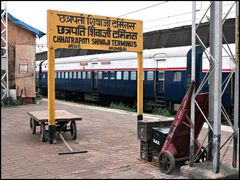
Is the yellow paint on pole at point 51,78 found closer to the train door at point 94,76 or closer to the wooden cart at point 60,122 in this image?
the wooden cart at point 60,122

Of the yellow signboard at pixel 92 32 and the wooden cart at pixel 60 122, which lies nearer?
the yellow signboard at pixel 92 32

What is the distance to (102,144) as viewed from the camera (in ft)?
28.1

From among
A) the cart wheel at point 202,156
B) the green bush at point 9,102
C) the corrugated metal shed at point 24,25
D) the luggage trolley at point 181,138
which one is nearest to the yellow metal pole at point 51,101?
the luggage trolley at point 181,138

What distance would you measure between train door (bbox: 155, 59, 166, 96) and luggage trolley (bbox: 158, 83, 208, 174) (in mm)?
10263

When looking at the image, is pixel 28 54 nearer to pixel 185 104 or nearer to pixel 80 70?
pixel 80 70

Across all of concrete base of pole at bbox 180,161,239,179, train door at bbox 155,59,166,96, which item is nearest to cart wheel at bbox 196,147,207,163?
concrete base of pole at bbox 180,161,239,179

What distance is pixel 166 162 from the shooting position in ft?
20.4

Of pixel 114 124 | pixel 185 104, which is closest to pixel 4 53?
pixel 114 124

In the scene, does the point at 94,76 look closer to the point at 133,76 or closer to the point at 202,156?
the point at 133,76

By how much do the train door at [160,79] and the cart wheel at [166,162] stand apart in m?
10.6

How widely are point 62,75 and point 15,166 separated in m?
22.6

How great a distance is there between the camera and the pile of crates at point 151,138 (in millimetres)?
6727

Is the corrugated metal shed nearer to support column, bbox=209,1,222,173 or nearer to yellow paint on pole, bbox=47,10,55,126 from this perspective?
yellow paint on pole, bbox=47,10,55,126

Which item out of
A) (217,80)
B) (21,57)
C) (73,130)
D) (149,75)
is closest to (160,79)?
(149,75)
